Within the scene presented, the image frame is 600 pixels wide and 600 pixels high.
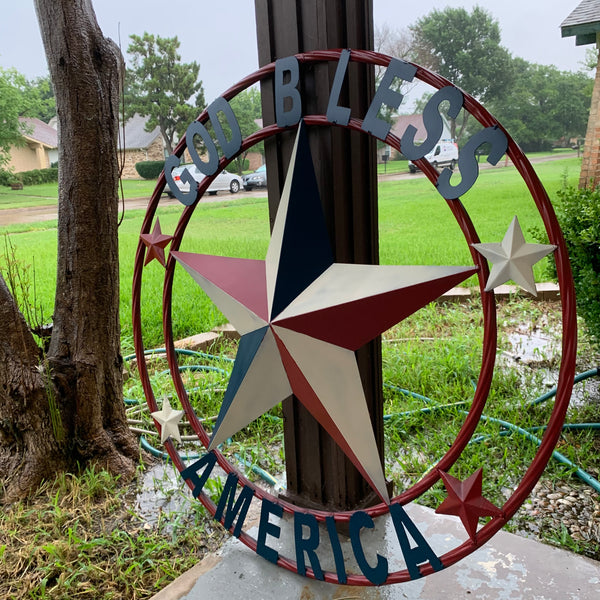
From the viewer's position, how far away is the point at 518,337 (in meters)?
3.25

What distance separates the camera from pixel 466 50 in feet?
19.5

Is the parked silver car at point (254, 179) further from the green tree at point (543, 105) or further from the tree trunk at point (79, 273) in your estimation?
the green tree at point (543, 105)

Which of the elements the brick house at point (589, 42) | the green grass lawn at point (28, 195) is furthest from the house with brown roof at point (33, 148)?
the brick house at point (589, 42)

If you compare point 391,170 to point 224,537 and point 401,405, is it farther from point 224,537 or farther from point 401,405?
point 224,537

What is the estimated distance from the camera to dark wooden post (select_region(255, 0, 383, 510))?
135 cm

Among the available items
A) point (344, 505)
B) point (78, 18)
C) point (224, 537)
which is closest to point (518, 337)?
point (344, 505)

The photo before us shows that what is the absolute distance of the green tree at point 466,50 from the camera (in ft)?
17.9

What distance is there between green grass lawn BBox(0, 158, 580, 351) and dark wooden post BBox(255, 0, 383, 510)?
1974 mm

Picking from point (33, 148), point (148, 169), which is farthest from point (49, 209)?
point (148, 169)

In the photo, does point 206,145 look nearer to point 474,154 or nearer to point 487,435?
point 474,154

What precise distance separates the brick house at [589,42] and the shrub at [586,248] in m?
2.13

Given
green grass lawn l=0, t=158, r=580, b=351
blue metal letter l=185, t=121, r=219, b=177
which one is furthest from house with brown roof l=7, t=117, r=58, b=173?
blue metal letter l=185, t=121, r=219, b=177

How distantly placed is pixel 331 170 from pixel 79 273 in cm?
108

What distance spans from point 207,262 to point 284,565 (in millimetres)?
830
